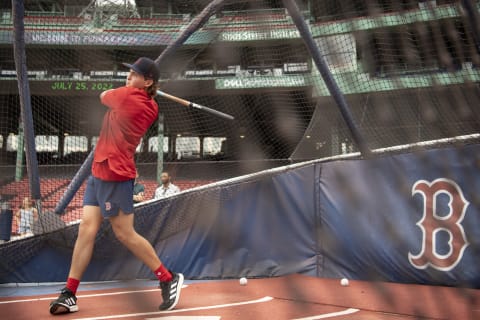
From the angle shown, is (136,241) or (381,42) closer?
(136,241)

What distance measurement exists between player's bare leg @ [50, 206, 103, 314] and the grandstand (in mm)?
1755

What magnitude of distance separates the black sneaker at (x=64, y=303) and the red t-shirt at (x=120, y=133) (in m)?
0.72

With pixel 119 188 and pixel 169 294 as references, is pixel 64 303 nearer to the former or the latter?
pixel 169 294

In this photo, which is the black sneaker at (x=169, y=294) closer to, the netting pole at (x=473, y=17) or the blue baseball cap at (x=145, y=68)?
the blue baseball cap at (x=145, y=68)

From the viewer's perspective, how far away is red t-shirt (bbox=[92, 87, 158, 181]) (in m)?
2.68

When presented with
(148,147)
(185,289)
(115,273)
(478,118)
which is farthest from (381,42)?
(148,147)

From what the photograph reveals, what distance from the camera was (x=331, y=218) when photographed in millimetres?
4320

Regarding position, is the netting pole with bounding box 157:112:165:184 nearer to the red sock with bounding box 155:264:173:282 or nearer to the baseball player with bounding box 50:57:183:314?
the baseball player with bounding box 50:57:183:314

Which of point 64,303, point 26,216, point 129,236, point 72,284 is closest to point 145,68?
point 129,236

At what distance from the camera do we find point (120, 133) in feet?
8.99

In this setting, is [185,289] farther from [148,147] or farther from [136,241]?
[148,147]

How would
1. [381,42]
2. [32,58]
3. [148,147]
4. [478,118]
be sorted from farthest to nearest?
[148,147] → [32,58] → [381,42] → [478,118]

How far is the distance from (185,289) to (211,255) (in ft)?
2.67

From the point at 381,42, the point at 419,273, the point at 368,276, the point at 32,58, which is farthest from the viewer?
the point at 32,58
